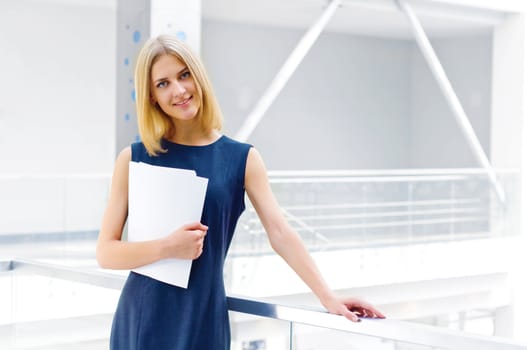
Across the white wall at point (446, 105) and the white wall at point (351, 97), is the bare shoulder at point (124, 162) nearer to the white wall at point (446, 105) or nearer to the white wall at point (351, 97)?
the white wall at point (351, 97)

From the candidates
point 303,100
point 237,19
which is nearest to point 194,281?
point 237,19

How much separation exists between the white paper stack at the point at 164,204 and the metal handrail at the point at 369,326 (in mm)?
177

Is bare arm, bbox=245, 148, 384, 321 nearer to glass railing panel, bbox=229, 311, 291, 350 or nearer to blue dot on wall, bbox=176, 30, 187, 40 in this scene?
glass railing panel, bbox=229, 311, 291, 350

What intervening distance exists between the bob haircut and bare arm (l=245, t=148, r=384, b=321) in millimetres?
101

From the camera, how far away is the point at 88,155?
6887mm

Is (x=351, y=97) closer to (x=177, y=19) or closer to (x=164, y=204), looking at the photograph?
(x=177, y=19)

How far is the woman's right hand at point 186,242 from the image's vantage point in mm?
1271

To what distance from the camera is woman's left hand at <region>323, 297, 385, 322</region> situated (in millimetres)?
1311

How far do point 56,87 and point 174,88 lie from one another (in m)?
5.58

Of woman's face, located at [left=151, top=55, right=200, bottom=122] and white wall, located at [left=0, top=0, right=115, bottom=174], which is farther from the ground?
white wall, located at [left=0, top=0, right=115, bottom=174]

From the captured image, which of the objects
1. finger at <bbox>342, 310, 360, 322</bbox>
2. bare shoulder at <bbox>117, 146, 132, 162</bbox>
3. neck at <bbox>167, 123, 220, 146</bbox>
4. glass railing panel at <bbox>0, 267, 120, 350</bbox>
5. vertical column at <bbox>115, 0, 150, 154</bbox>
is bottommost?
glass railing panel at <bbox>0, 267, 120, 350</bbox>

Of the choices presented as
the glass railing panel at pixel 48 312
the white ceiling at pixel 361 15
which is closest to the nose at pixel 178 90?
the glass railing panel at pixel 48 312

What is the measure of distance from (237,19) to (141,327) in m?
6.57

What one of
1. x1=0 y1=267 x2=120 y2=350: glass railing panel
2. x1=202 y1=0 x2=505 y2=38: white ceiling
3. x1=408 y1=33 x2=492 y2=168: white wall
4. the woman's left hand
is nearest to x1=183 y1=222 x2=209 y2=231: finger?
the woman's left hand
